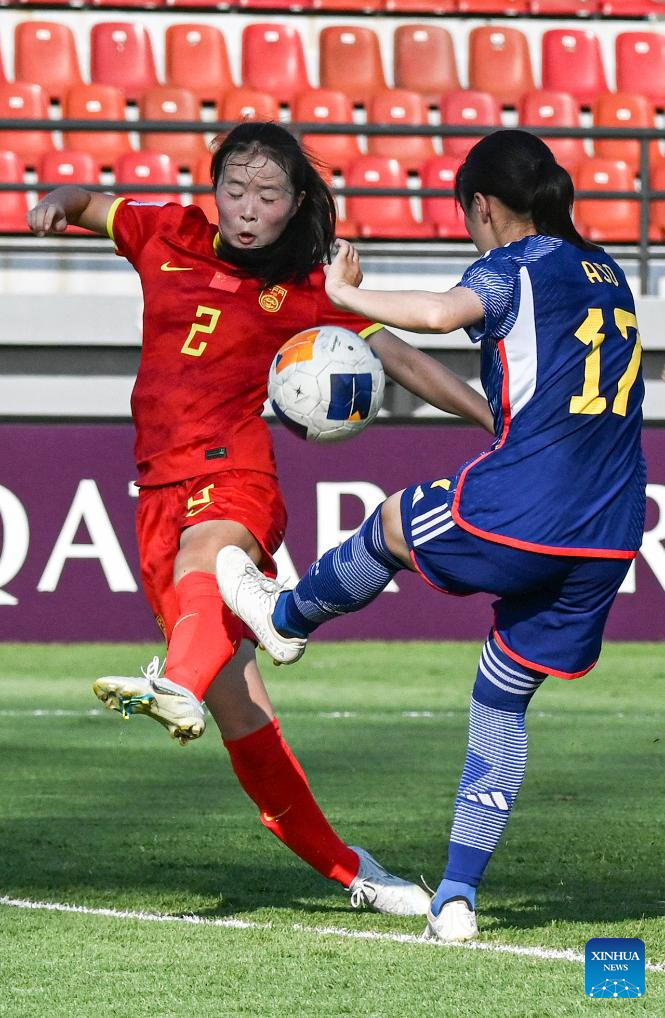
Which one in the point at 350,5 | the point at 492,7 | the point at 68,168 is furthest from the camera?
the point at 492,7

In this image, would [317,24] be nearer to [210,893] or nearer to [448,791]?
[448,791]

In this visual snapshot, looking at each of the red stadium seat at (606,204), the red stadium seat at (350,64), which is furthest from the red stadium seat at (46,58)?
the red stadium seat at (606,204)

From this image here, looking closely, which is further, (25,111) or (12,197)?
(25,111)

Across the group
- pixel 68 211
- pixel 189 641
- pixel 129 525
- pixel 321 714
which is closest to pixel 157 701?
pixel 189 641

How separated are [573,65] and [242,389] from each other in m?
10.2

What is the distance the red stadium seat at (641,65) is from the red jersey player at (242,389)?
33.0ft

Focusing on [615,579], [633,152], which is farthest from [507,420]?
[633,152]

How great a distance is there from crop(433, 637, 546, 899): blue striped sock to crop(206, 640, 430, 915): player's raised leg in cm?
32

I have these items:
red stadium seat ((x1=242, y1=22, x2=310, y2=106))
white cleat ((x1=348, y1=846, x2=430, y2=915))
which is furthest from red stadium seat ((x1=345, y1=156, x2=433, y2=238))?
white cleat ((x1=348, y1=846, x2=430, y2=915))

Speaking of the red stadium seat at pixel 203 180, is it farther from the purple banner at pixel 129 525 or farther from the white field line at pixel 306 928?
the white field line at pixel 306 928

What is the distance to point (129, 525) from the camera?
954cm

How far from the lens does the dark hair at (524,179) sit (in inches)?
141

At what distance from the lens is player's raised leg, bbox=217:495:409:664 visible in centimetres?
364

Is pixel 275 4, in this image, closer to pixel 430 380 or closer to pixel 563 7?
pixel 563 7
